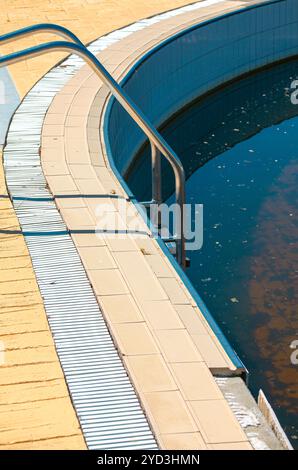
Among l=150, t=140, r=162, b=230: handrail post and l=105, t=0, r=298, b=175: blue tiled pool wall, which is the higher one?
l=150, t=140, r=162, b=230: handrail post

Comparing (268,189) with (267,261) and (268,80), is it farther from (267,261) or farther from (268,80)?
(268,80)

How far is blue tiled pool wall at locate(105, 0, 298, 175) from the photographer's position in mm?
9539

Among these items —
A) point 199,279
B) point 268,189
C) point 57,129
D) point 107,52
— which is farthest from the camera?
point 107,52

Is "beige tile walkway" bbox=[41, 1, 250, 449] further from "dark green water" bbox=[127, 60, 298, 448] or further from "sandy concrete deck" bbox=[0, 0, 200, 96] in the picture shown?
"sandy concrete deck" bbox=[0, 0, 200, 96]

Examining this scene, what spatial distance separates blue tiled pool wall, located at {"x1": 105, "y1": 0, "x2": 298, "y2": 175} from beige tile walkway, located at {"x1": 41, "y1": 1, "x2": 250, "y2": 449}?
1.05 m

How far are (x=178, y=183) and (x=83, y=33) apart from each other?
17.6ft

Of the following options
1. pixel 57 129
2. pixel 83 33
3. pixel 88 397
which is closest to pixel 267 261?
pixel 57 129

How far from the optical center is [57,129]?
327 inches

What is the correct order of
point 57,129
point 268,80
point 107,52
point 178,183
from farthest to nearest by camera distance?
point 268,80, point 107,52, point 57,129, point 178,183

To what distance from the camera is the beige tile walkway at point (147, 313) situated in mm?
4355

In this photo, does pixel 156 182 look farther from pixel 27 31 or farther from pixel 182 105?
pixel 182 105

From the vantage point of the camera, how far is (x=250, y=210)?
8.72m

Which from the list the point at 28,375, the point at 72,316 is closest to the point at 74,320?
the point at 72,316

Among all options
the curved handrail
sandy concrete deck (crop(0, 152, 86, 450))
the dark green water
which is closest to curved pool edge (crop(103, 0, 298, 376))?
the dark green water
